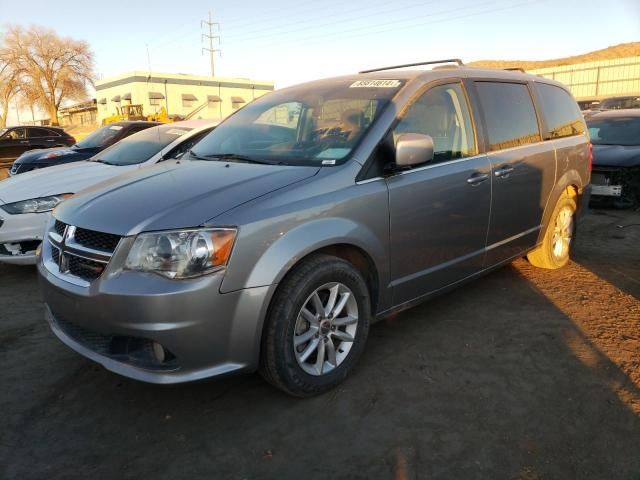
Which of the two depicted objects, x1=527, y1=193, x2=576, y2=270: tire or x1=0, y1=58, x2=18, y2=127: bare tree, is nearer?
x1=527, y1=193, x2=576, y2=270: tire

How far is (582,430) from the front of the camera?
2492 millimetres

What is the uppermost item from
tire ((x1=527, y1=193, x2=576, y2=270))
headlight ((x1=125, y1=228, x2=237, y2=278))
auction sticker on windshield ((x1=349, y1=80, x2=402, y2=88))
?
auction sticker on windshield ((x1=349, y1=80, x2=402, y2=88))

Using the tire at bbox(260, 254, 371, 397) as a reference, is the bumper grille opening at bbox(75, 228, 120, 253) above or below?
above

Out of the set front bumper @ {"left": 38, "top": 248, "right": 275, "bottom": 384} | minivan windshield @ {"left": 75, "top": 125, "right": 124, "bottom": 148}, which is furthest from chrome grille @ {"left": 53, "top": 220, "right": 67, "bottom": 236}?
minivan windshield @ {"left": 75, "top": 125, "right": 124, "bottom": 148}

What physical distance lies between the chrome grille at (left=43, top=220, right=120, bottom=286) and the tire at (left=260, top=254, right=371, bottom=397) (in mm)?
877

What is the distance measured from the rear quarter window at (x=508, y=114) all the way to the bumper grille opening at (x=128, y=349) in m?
2.76

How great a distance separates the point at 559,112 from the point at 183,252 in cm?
394

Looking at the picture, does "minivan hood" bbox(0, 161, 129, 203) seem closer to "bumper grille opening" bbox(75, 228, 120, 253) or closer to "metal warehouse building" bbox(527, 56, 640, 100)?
"bumper grille opening" bbox(75, 228, 120, 253)

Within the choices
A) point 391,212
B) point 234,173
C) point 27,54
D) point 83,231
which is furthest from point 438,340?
point 27,54

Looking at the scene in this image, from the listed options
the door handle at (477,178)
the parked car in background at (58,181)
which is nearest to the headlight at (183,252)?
the parked car in background at (58,181)

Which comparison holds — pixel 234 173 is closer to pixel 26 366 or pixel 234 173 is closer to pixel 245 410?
pixel 245 410

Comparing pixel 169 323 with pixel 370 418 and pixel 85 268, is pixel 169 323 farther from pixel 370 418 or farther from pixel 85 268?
pixel 370 418

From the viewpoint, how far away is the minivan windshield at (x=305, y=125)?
10.3 feet

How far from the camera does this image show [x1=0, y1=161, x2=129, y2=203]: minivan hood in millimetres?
5000
